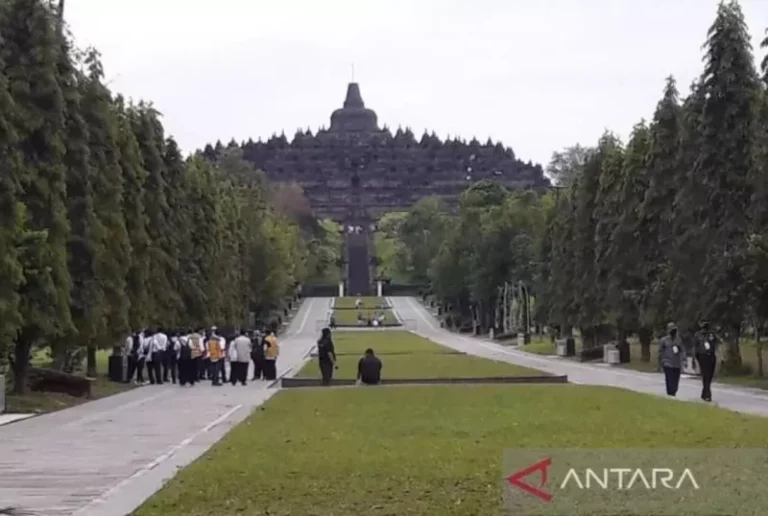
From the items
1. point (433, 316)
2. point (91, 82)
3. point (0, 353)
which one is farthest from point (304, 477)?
point (433, 316)

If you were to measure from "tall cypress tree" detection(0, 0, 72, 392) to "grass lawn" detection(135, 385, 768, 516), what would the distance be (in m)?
5.84

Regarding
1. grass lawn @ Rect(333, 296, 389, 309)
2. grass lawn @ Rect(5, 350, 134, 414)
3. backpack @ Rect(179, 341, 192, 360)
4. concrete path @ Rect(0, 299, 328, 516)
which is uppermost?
grass lawn @ Rect(333, 296, 389, 309)

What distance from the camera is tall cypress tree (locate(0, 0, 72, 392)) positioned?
28188mm

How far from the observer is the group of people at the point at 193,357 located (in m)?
34.5

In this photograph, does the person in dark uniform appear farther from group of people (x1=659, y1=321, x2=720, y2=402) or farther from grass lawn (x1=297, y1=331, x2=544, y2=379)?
grass lawn (x1=297, y1=331, x2=544, y2=379)

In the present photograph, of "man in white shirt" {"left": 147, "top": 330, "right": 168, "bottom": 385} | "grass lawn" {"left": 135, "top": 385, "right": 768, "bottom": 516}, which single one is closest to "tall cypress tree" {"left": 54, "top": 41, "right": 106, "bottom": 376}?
"man in white shirt" {"left": 147, "top": 330, "right": 168, "bottom": 385}

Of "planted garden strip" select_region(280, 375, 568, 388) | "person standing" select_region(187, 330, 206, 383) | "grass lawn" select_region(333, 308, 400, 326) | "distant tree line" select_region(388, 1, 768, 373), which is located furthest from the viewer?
"grass lawn" select_region(333, 308, 400, 326)

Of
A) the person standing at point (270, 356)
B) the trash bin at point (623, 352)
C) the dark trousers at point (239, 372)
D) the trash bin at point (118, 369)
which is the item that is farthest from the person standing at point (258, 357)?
the trash bin at point (623, 352)

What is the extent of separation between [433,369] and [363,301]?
279 ft

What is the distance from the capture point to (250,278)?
73.9 meters

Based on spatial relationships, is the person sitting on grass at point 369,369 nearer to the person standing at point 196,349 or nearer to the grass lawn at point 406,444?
the person standing at point 196,349

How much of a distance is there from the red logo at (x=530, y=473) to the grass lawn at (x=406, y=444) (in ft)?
0.60

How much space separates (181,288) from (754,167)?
20.2 metres

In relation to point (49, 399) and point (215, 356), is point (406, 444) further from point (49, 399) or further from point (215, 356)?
point (215, 356)
